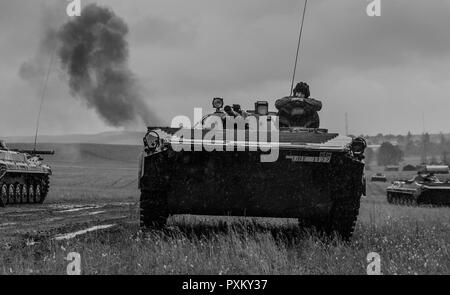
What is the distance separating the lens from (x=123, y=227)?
10.7 metres

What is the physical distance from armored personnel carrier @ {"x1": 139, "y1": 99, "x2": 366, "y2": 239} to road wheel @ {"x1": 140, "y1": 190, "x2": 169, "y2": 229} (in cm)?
1

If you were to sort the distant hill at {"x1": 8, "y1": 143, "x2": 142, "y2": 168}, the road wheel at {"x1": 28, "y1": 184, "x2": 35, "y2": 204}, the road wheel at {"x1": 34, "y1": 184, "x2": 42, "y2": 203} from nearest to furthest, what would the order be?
the road wheel at {"x1": 28, "y1": 184, "x2": 35, "y2": 204} → the road wheel at {"x1": 34, "y1": 184, "x2": 42, "y2": 203} → the distant hill at {"x1": 8, "y1": 143, "x2": 142, "y2": 168}

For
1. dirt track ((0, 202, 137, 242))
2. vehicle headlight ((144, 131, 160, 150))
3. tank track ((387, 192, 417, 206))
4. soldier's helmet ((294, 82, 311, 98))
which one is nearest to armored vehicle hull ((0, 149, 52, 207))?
dirt track ((0, 202, 137, 242))

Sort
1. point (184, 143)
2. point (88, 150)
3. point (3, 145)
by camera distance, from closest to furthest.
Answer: point (184, 143) → point (3, 145) → point (88, 150)

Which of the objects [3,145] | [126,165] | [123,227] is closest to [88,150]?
[126,165]

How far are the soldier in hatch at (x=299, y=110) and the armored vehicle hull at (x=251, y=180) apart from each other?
228cm

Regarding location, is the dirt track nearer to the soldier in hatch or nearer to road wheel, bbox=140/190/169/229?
road wheel, bbox=140/190/169/229

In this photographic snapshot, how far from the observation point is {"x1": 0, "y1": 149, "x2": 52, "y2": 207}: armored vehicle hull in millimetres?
19781

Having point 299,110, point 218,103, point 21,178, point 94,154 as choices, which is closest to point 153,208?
point 218,103

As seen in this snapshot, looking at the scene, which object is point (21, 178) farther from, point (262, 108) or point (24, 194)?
point (262, 108)

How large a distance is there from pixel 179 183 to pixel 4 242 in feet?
8.58

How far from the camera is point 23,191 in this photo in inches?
856

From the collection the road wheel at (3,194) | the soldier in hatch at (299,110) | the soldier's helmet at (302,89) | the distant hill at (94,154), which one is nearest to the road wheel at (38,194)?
the road wheel at (3,194)

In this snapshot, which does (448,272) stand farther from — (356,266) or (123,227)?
(123,227)
